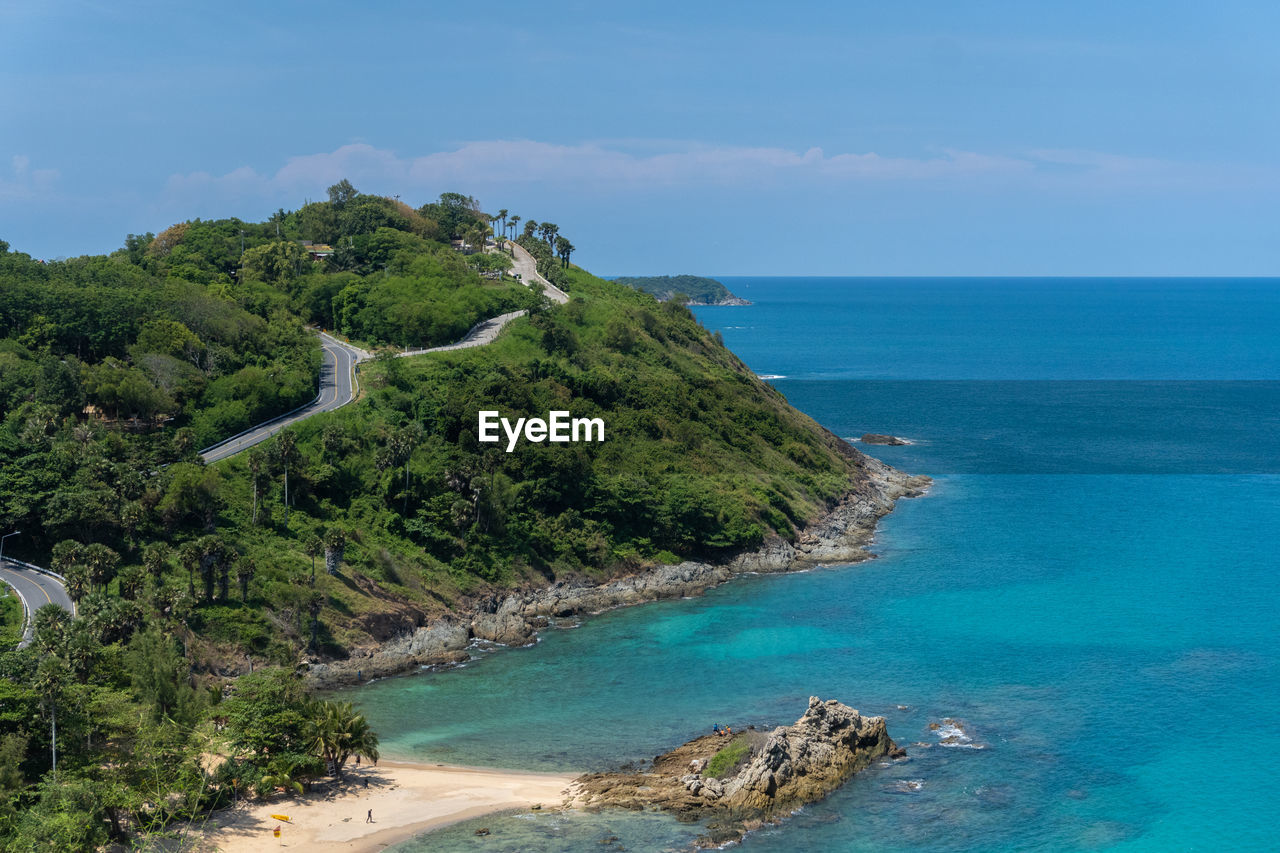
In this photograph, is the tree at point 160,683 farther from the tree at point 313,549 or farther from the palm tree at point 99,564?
the tree at point 313,549

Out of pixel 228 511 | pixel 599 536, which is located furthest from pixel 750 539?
pixel 228 511

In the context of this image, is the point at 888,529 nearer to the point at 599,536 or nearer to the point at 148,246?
the point at 599,536

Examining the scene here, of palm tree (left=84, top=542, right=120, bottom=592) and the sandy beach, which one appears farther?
palm tree (left=84, top=542, right=120, bottom=592)

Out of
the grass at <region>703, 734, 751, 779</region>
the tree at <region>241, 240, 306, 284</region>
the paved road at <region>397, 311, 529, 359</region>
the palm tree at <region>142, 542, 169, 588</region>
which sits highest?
the tree at <region>241, 240, 306, 284</region>

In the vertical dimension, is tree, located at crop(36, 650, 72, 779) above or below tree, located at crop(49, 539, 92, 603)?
below

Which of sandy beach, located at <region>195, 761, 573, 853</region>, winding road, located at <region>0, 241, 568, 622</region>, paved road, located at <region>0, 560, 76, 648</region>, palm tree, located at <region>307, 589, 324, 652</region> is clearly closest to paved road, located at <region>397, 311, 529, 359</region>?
winding road, located at <region>0, 241, 568, 622</region>

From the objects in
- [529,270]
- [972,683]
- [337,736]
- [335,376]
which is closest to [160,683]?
[337,736]

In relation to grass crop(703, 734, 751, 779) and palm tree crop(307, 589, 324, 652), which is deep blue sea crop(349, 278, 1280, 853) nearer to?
grass crop(703, 734, 751, 779)

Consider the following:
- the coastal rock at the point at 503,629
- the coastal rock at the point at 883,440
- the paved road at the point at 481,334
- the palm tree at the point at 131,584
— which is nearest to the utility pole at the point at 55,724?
the palm tree at the point at 131,584
